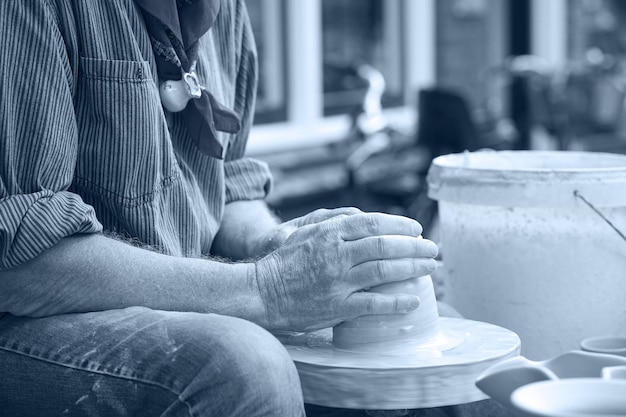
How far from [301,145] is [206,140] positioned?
3265 mm

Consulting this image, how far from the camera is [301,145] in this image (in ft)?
15.7

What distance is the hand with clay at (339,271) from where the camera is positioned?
1271 millimetres

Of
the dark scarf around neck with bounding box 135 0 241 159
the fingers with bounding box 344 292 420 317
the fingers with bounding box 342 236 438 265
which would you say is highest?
the dark scarf around neck with bounding box 135 0 241 159

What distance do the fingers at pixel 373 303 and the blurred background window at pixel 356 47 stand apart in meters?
3.36

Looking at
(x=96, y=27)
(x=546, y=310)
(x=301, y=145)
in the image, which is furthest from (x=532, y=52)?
(x=96, y=27)

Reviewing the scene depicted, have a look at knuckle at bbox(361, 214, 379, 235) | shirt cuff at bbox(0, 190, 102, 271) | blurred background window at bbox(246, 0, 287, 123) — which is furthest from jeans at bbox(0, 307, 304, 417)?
blurred background window at bbox(246, 0, 287, 123)

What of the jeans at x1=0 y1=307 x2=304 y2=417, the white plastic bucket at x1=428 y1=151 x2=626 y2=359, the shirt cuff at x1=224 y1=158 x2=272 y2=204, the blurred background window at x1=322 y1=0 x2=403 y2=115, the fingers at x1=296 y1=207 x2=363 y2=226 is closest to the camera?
the jeans at x1=0 y1=307 x2=304 y2=417

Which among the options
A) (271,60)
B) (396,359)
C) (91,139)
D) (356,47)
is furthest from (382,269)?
(356,47)

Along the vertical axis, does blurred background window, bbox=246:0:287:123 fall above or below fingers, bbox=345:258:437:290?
above

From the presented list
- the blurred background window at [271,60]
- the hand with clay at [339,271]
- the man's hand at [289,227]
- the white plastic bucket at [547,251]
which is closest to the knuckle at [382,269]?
the hand with clay at [339,271]

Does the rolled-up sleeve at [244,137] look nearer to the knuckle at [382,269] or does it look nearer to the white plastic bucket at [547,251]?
the white plastic bucket at [547,251]

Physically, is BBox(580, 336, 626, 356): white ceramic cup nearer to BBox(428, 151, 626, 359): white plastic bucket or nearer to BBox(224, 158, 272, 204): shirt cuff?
BBox(428, 151, 626, 359): white plastic bucket

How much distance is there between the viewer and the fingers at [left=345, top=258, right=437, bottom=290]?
4.17 feet

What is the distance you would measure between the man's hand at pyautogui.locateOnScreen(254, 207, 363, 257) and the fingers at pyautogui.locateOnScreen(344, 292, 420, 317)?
0.51 ft
